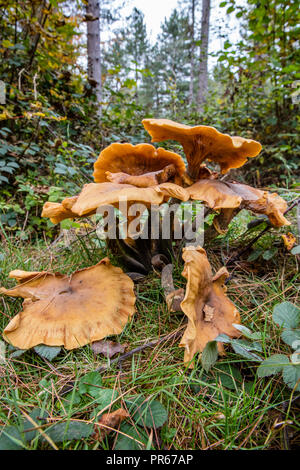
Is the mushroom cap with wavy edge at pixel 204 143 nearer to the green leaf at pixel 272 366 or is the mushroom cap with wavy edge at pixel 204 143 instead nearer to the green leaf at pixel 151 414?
the green leaf at pixel 272 366

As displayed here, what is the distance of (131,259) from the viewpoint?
1954mm

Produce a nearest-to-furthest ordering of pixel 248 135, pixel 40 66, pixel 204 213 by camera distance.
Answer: pixel 204 213 < pixel 40 66 < pixel 248 135

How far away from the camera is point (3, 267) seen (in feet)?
6.66

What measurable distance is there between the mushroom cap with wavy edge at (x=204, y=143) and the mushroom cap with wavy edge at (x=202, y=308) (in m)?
0.65

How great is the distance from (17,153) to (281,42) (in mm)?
4533

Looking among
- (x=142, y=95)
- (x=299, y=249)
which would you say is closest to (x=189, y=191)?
(x=299, y=249)

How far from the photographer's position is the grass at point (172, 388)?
37.2 inches

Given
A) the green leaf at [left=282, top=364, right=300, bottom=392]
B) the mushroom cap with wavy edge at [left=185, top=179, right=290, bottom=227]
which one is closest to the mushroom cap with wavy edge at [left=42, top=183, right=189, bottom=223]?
the mushroom cap with wavy edge at [left=185, top=179, right=290, bottom=227]

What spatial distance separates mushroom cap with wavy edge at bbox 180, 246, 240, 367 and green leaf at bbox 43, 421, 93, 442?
1.63 ft

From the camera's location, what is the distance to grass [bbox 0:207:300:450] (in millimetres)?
945

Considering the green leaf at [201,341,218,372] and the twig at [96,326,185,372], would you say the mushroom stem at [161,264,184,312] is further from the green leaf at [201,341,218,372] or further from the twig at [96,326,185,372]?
the green leaf at [201,341,218,372]

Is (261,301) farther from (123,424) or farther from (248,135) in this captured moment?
(248,135)

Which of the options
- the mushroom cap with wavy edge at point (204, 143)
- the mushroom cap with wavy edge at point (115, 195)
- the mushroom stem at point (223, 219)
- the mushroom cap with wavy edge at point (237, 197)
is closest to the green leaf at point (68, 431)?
the mushroom cap with wavy edge at point (115, 195)
